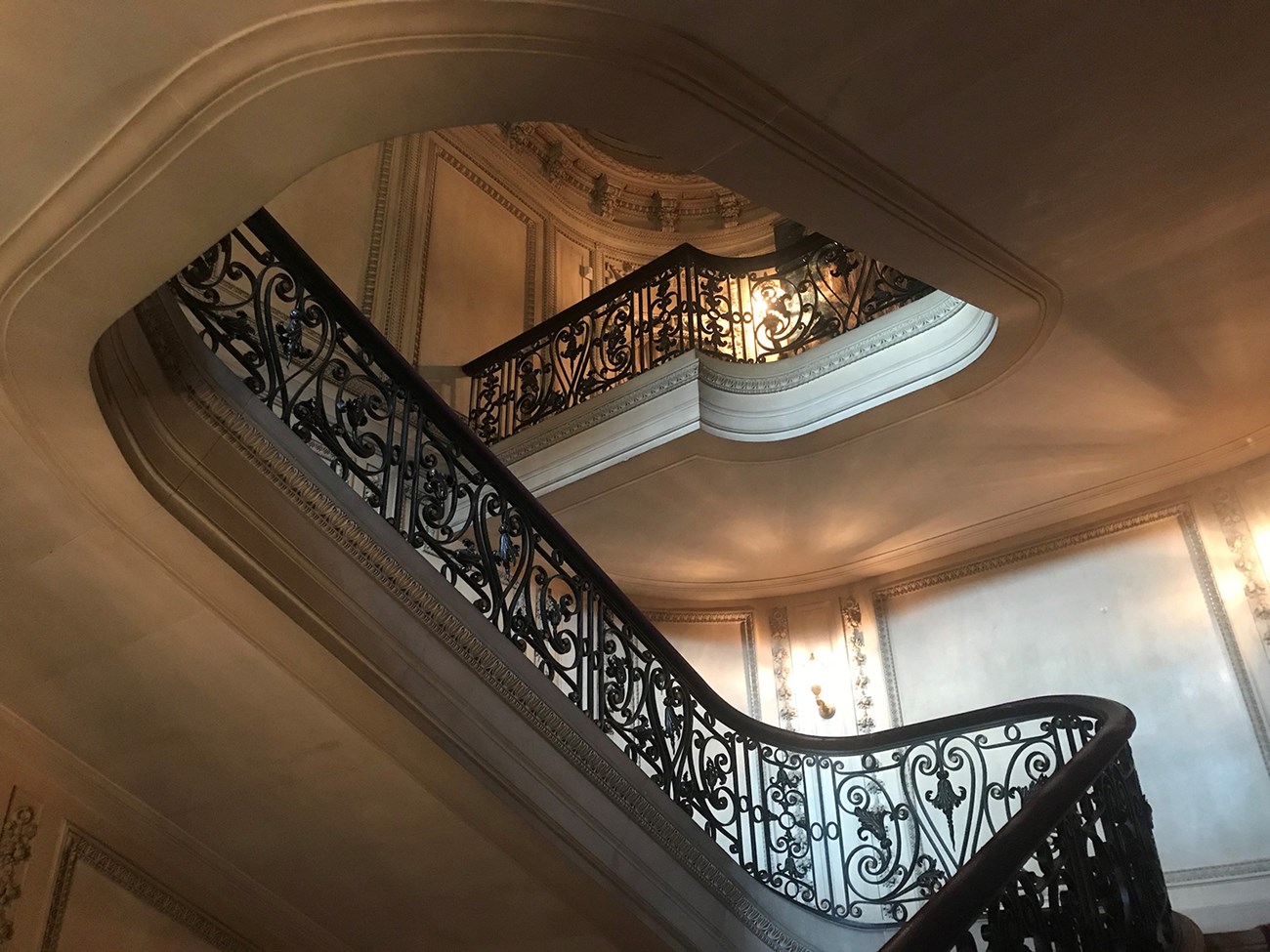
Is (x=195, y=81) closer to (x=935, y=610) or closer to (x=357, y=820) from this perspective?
(x=357, y=820)

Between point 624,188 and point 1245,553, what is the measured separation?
6.96 m

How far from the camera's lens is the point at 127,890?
4.23 meters

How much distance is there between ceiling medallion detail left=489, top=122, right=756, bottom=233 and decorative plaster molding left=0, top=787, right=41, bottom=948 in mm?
7653

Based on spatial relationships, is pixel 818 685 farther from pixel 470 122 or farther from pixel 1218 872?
pixel 470 122

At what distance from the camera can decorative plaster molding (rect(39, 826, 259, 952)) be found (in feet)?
13.2

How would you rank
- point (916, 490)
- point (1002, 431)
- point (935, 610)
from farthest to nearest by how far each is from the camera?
point (935, 610) → point (916, 490) → point (1002, 431)

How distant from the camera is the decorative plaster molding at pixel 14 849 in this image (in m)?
3.89

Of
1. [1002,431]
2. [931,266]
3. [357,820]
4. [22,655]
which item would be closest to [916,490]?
[1002,431]

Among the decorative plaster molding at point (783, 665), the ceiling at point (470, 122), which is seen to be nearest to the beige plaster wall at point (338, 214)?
the decorative plaster molding at point (783, 665)

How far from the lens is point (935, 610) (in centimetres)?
739

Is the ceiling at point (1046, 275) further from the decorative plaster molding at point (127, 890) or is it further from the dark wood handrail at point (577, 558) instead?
the decorative plaster molding at point (127, 890)

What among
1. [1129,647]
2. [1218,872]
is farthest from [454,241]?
[1218,872]

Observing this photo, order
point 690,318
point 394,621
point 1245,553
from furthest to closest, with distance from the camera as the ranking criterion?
point 690,318 → point 1245,553 → point 394,621

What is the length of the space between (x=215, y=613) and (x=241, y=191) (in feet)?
4.60
